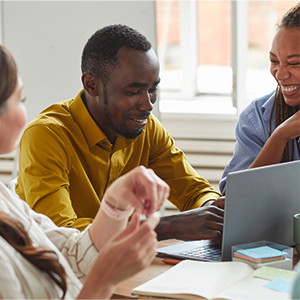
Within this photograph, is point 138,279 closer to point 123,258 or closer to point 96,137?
point 123,258

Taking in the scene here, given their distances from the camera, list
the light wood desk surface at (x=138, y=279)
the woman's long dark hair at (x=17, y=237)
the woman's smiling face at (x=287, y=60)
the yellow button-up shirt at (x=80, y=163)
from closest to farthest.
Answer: the woman's long dark hair at (x=17, y=237)
the light wood desk surface at (x=138, y=279)
the yellow button-up shirt at (x=80, y=163)
the woman's smiling face at (x=287, y=60)

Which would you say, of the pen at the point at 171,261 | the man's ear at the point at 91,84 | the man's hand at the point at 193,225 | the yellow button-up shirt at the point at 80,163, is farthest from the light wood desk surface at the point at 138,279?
the man's ear at the point at 91,84

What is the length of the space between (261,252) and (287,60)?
32.6 inches

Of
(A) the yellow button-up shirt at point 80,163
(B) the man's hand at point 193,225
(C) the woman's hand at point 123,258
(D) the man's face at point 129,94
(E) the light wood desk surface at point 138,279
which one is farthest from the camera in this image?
(D) the man's face at point 129,94

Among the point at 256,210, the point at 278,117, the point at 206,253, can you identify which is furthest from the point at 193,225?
the point at 278,117

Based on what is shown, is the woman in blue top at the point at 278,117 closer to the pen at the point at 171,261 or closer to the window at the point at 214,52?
the pen at the point at 171,261

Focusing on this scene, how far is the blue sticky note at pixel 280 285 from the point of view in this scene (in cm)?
85

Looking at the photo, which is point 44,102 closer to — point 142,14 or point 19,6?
point 19,6

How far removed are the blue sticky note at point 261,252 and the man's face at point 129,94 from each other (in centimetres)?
62

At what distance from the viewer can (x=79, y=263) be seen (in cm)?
101

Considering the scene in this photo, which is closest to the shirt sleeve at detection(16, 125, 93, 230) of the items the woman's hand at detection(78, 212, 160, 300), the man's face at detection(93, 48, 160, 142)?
the man's face at detection(93, 48, 160, 142)

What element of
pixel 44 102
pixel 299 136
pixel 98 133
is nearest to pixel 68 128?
pixel 98 133

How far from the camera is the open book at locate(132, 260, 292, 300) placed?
839 millimetres

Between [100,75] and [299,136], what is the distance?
29.9 inches
